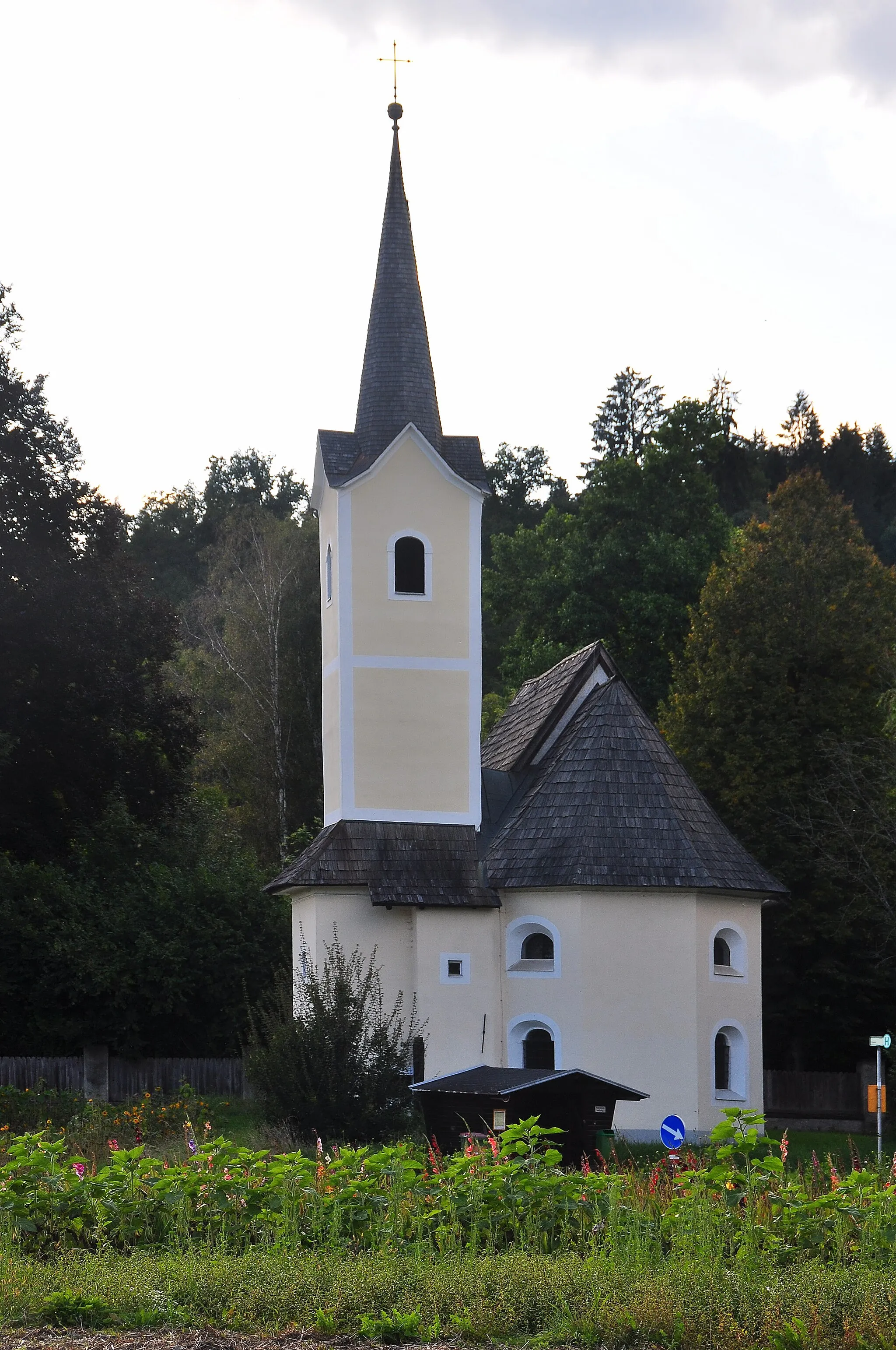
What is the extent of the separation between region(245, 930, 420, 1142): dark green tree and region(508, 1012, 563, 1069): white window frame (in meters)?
3.88

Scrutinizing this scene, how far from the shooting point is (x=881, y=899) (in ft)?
112

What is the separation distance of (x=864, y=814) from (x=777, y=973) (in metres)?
3.78

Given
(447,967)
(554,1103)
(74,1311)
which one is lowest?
(554,1103)

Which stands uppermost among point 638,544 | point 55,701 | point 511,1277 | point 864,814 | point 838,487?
point 838,487

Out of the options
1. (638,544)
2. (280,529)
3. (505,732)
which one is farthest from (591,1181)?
(280,529)

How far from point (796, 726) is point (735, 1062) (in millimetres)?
10647

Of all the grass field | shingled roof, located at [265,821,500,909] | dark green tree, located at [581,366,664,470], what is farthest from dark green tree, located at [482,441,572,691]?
the grass field

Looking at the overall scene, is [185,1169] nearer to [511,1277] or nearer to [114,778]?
[511,1277]

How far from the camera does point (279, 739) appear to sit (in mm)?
52000

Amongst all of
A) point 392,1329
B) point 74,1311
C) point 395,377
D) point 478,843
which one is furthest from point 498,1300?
point 395,377

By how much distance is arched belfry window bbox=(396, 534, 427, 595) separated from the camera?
30250 millimetres

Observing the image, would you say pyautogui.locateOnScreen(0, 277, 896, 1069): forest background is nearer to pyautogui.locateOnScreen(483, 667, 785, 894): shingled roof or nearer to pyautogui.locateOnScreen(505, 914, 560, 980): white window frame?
pyautogui.locateOnScreen(505, 914, 560, 980): white window frame

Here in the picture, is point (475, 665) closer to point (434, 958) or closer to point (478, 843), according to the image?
point (478, 843)

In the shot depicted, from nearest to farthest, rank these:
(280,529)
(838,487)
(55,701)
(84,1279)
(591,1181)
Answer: (84,1279), (591,1181), (55,701), (280,529), (838,487)
